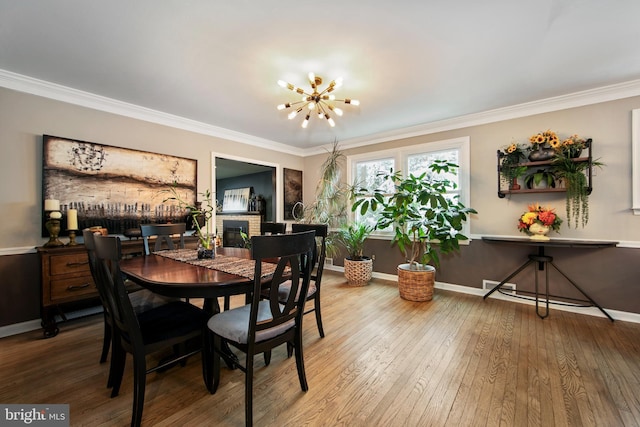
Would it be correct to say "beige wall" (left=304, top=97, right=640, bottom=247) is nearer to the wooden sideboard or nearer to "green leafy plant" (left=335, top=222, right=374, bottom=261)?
"green leafy plant" (left=335, top=222, right=374, bottom=261)

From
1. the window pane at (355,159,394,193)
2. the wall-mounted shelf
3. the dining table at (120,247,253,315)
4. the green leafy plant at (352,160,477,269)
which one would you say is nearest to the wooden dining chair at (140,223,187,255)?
the dining table at (120,247,253,315)

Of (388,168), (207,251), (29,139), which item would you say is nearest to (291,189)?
(388,168)

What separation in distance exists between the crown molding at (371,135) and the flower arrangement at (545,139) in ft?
1.09

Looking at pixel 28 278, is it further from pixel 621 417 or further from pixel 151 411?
pixel 621 417

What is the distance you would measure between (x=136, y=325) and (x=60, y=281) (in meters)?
1.81

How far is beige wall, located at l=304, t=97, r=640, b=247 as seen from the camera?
2.75m

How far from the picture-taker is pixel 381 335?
245 cm

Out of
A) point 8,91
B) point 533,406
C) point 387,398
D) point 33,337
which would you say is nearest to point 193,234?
point 33,337

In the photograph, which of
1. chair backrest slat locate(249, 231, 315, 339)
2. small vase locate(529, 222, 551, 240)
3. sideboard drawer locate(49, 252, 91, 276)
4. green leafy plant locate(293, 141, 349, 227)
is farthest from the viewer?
green leafy plant locate(293, 141, 349, 227)

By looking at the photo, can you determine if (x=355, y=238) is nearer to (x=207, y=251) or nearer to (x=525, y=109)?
(x=207, y=251)

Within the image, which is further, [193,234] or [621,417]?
[193,234]

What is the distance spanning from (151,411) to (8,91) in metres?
3.20

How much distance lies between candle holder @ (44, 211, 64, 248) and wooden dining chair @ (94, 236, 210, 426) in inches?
57.1

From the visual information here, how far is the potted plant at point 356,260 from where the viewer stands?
3994 mm
